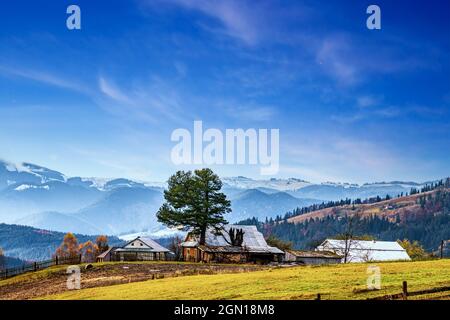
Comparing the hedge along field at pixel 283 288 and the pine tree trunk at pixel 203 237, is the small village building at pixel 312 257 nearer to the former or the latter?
the pine tree trunk at pixel 203 237

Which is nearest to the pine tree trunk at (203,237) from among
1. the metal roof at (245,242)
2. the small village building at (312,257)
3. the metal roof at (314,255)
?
the metal roof at (245,242)

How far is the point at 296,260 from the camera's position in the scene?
11369 cm

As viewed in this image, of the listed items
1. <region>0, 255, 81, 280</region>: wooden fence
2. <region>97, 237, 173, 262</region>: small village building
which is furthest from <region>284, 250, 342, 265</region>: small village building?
<region>0, 255, 81, 280</region>: wooden fence

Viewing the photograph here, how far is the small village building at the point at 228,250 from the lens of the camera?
324 feet

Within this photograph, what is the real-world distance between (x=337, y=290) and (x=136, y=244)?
309ft

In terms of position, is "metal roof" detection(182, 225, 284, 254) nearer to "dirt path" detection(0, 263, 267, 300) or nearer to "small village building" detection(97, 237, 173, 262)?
"small village building" detection(97, 237, 173, 262)

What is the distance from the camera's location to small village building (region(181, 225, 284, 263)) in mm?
98875

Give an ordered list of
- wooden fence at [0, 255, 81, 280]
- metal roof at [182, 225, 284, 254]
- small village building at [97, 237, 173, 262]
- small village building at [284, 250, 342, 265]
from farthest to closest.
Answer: small village building at [97, 237, 173, 262], small village building at [284, 250, 342, 265], metal roof at [182, 225, 284, 254], wooden fence at [0, 255, 81, 280]

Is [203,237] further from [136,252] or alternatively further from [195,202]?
[136,252]

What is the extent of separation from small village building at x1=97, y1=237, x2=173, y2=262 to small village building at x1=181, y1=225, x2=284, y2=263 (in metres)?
14.2

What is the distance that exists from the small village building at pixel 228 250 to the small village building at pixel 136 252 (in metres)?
14.2

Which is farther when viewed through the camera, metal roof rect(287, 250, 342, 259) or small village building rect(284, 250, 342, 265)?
metal roof rect(287, 250, 342, 259)
